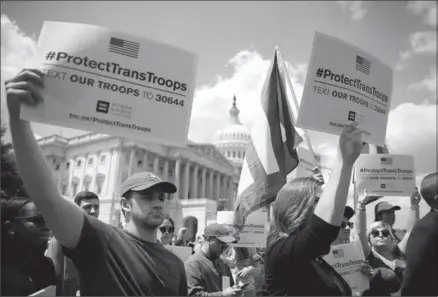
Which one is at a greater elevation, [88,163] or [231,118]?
[231,118]

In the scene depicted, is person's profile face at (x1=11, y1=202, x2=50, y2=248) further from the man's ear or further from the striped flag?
the striped flag

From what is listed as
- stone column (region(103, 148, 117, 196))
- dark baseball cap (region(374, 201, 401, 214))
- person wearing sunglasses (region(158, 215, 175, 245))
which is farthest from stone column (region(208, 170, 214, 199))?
dark baseball cap (region(374, 201, 401, 214))

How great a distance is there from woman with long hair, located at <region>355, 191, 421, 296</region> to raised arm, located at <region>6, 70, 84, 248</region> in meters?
3.33

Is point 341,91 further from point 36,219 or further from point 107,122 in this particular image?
point 36,219

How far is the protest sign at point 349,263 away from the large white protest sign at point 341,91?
1.25m

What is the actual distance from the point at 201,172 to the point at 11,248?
63.1 metres

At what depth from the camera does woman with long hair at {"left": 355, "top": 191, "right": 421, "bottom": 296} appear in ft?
14.1

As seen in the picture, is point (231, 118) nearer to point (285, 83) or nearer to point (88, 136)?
point (88, 136)

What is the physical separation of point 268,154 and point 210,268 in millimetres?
2490

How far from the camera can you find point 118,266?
243 centimetres

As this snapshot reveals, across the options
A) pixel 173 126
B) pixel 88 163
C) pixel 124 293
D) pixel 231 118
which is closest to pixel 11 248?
pixel 124 293

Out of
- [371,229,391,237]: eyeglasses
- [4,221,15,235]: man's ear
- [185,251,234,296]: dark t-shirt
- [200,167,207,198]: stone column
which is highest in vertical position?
[200,167,207,198]: stone column

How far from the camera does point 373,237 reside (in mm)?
5035

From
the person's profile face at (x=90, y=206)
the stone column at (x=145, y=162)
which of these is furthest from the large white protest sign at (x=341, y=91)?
the stone column at (x=145, y=162)
